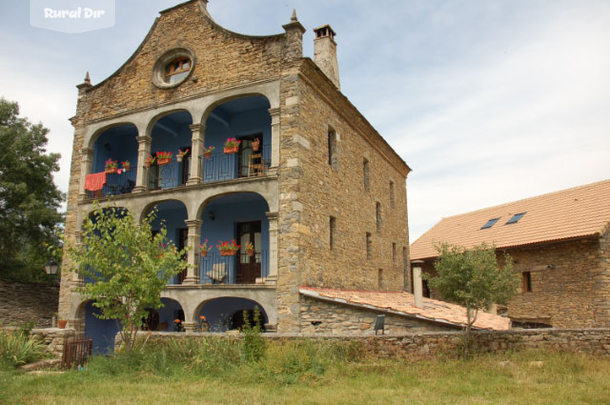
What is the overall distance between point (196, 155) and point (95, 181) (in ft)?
14.7

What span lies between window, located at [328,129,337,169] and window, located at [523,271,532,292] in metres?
10.6

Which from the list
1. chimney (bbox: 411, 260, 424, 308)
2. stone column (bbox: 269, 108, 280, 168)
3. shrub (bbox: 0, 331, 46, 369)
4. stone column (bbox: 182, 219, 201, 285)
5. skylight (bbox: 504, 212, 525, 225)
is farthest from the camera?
skylight (bbox: 504, 212, 525, 225)

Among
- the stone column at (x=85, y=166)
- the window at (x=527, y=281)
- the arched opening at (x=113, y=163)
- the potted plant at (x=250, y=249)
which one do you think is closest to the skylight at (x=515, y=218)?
the window at (x=527, y=281)

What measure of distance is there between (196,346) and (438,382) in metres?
4.94

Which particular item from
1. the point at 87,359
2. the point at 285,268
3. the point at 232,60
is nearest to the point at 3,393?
the point at 87,359

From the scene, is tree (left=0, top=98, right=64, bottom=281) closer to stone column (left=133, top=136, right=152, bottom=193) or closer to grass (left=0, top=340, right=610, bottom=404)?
stone column (left=133, top=136, right=152, bottom=193)

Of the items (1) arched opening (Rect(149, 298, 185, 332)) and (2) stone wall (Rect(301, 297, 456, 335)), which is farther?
(1) arched opening (Rect(149, 298, 185, 332))

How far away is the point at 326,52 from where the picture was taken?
740 inches

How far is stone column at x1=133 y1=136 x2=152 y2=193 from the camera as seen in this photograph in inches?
623

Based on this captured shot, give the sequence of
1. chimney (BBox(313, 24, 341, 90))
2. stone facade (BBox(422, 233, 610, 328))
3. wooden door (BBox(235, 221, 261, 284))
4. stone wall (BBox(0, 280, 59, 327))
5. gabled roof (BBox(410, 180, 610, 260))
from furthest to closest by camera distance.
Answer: gabled roof (BBox(410, 180, 610, 260)) < chimney (BBox(313, 24, 341, 90)) < stone wall (BBox(0, 280, 59, 327)) < stone facade (BBox(422, 233, 610, 328)) < wooden door (BBox(235, 221, 261, 284))

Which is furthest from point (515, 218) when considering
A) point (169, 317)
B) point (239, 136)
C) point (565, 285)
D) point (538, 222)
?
point (169, 317)

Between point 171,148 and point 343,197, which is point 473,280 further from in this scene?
point 171,148

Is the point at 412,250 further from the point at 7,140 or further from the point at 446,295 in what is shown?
the point at 7,140

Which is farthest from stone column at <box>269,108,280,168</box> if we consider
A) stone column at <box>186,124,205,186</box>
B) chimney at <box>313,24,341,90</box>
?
chimney at <box>313,24,341,90</box>
